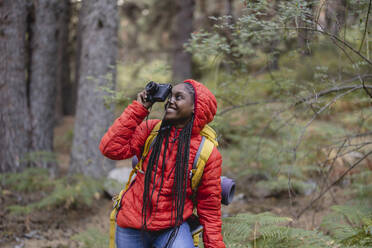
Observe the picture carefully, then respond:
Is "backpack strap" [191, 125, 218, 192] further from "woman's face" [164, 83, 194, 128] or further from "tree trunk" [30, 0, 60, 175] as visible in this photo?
"tree trunk" [30, 0, 60, 175]

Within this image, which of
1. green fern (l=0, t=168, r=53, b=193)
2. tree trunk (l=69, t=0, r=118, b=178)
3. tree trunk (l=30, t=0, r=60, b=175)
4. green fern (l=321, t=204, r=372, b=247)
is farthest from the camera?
tree trunk (l=30, t=0, r=60, b=175)

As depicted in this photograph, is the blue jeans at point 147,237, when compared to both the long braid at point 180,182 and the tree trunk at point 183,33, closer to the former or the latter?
the long braid at point 180,182

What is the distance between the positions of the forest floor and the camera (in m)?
2.49

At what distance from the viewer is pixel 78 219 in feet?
18.1

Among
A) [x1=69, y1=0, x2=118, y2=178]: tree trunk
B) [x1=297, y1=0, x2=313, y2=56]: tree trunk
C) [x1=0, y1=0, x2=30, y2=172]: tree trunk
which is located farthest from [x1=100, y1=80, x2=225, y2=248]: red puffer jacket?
[x1=0, y1=0, x2=30, y2=172]: tree trunk

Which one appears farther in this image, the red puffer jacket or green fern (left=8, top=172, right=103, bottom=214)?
green fern (left=8, top=172, right=103, bottom=214)

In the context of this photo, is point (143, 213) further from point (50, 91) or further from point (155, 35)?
point (155, 35)

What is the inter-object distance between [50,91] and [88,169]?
6.73 feet

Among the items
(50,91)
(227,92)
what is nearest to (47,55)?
(50,91)

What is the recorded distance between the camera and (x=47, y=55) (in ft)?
22.8

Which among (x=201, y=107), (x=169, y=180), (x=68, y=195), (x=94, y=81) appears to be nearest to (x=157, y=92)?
(x=201, y=107)

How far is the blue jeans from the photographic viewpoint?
2.39 m

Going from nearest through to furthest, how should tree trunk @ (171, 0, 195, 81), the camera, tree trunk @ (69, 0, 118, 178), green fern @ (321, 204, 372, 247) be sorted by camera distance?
the camera, green fern @ (321, 204, 372, 247), tree trunk @ (69, 0, 118, 178), tree trunk @ (171, 0, 195, 81)

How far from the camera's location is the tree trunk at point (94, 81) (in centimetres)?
658
